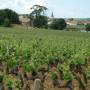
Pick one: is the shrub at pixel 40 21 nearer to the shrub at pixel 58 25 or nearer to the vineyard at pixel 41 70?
the shrub at pixel 58 25

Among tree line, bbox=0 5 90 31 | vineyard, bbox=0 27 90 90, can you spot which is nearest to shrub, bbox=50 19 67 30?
tree line, bbox=0 5 90 31

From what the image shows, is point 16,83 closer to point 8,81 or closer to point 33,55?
point 8,81

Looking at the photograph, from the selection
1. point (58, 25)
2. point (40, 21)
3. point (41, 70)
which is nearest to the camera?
point (41, 70)

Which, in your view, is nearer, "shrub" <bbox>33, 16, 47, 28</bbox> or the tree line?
the tree line

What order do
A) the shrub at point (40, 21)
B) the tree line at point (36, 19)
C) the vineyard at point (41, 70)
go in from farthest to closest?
the shrub at point (40, 21) → the tree line at point (36, 19) → the vineyard at point (41, 70)

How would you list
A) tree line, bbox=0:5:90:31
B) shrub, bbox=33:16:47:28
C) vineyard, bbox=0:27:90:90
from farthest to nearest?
shrub, bbox=33:16:47:28, tree line, bbox=0:5:90:31, vineyard, bbox=0:27:90:90

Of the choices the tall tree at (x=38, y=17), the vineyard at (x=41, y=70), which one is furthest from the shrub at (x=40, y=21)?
the vineyard at (x=41, y=70)

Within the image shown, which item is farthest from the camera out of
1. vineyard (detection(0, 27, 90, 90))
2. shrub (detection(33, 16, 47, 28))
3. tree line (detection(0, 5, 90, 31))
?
shrub (detection(33, 16, 47, 28))

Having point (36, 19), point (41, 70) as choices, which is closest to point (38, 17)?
point (36, 19)

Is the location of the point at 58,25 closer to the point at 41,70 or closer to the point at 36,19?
the point at 36,19

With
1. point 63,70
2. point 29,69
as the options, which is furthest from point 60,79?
point 29,69

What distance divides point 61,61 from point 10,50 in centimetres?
163

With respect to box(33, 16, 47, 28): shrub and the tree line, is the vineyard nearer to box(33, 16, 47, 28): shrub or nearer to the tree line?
the tree line

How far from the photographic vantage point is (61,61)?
43.0 feet
